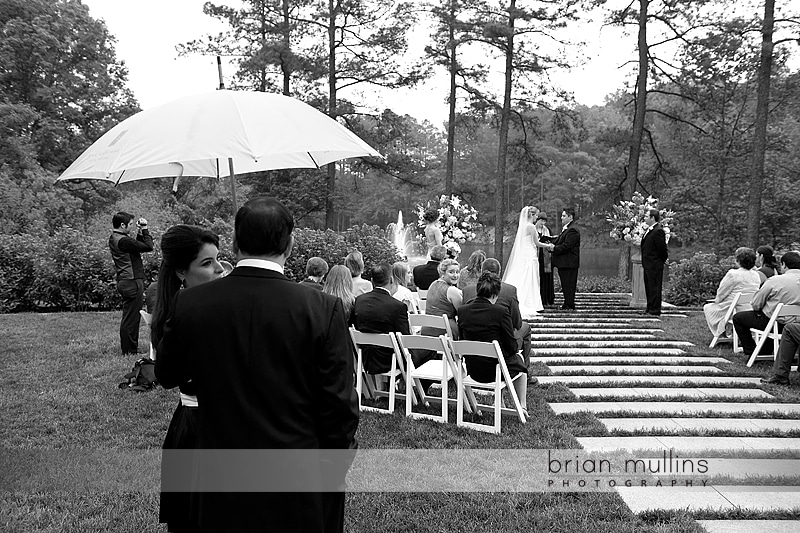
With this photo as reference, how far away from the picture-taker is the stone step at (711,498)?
366 cm

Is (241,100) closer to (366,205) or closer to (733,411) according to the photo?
(733,411)

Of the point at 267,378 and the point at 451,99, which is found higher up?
the point at 451,99

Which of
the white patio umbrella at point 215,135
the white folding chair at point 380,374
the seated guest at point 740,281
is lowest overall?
the white folding chair at point 380,374

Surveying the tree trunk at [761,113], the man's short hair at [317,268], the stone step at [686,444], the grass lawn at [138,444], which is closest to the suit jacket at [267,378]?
the grass lawn at [138,444]

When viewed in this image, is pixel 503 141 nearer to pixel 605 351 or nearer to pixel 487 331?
pixel 605 351

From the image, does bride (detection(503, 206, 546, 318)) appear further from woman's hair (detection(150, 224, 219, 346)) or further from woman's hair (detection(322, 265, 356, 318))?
woman's hair (detection(150, 224, 219, 346))

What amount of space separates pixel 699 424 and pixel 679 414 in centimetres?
26

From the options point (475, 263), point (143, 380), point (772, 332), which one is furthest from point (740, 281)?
point (143, 380)

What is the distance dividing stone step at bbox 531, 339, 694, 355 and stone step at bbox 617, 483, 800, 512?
4850 millimetres

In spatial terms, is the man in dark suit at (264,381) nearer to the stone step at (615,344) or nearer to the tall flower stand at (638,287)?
the stone step at (615,344)

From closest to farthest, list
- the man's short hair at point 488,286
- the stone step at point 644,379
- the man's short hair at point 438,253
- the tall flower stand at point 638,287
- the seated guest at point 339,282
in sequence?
the man's short hair at point 488,286, the seated guest at point 339,282, the stone step at point 644,379, the man's short hair at point 438,253, the tall flower stand at point 638,287

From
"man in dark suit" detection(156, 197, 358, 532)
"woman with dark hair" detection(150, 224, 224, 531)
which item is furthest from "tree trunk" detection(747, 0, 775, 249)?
"man in dark suit" detection(156, 197, 358, 532)

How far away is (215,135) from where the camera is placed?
148 inches

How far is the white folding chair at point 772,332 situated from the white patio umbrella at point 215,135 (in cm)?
562
